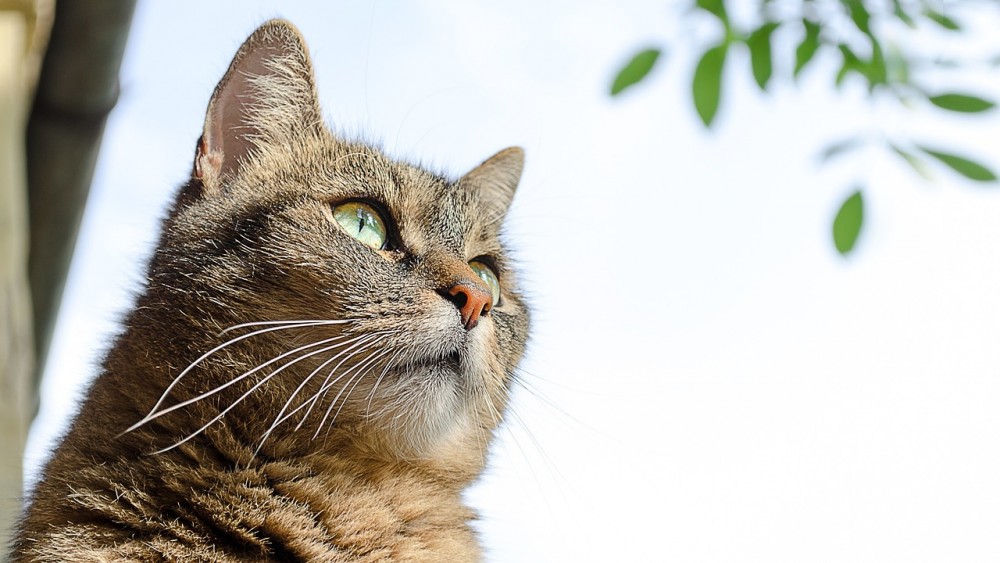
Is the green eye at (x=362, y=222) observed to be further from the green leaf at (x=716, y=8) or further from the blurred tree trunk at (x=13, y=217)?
the blurred tree trunk at (x=13, y=217)

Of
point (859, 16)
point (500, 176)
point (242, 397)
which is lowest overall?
point (242, 397)

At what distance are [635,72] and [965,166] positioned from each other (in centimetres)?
58

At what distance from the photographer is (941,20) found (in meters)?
1.39

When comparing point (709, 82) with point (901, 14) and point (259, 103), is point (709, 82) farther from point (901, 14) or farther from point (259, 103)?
point (259, 103)

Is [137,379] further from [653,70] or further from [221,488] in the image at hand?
[653,70]

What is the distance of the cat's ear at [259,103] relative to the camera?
1.55 m

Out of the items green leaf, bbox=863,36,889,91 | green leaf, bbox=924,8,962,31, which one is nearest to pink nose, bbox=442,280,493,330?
green leaf, bbox=863,36,889,91

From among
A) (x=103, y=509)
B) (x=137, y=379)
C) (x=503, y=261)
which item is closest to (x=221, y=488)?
(x=103, y=509)

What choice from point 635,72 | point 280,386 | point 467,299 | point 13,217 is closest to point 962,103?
point 635,72

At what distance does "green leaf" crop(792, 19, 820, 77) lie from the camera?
4.68 feet

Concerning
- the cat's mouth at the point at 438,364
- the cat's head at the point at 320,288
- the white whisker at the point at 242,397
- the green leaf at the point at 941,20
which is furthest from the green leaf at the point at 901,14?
the white whisker at the point at 242,397

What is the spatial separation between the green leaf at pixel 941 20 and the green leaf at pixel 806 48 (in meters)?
0.18

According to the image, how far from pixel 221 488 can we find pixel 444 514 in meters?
0.45

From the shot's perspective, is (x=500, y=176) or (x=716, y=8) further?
(x=500, y=176)
